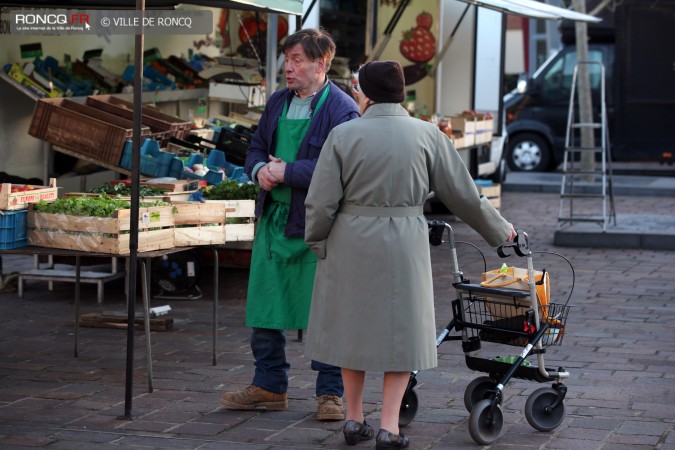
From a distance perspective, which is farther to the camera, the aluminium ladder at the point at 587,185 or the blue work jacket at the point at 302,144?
the aluminium ladder at the point at 587,185

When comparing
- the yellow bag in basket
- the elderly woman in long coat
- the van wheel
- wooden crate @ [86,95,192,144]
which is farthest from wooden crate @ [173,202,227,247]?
the van wheel

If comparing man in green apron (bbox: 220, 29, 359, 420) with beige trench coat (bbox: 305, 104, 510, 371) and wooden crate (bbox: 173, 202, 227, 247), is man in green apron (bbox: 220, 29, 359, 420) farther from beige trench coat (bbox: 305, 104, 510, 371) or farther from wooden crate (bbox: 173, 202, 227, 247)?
wooden crate (bbox: 173, 202, 227, 247)

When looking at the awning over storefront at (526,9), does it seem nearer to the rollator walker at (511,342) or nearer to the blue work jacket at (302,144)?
the blue work jacket at (302,144)

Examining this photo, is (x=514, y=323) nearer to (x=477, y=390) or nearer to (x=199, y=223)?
(x=477, y=390)

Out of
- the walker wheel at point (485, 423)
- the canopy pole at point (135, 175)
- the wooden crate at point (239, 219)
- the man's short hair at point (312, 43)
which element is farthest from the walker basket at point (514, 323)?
the wooden crate at point (239, 219)

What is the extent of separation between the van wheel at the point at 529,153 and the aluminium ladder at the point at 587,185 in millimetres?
582

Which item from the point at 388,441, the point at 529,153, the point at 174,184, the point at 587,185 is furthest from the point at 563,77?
the point at 388,441

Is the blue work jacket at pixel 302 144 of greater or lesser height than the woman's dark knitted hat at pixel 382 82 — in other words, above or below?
Answer: below

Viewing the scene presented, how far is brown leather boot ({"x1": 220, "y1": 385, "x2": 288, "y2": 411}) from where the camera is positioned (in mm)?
5996

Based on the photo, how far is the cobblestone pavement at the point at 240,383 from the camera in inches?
219

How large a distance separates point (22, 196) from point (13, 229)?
24cm

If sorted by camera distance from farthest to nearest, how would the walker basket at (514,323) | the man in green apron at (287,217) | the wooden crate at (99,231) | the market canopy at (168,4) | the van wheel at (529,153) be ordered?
the van wheel at (529,153)
the market canopy at (168,4)
the wooden crate at (99,231)
the man in green apron at (287,217)
the walker basket at (514,323)

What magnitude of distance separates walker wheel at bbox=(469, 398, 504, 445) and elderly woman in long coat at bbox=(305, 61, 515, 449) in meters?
0.31

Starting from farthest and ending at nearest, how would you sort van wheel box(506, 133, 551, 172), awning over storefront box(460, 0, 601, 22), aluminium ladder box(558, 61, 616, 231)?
van wheel box(506, 133, 551, 172) < aluminium ladder box(558, 61, 616, 231) < awning over storefront box(460, 0, 601, 22)
